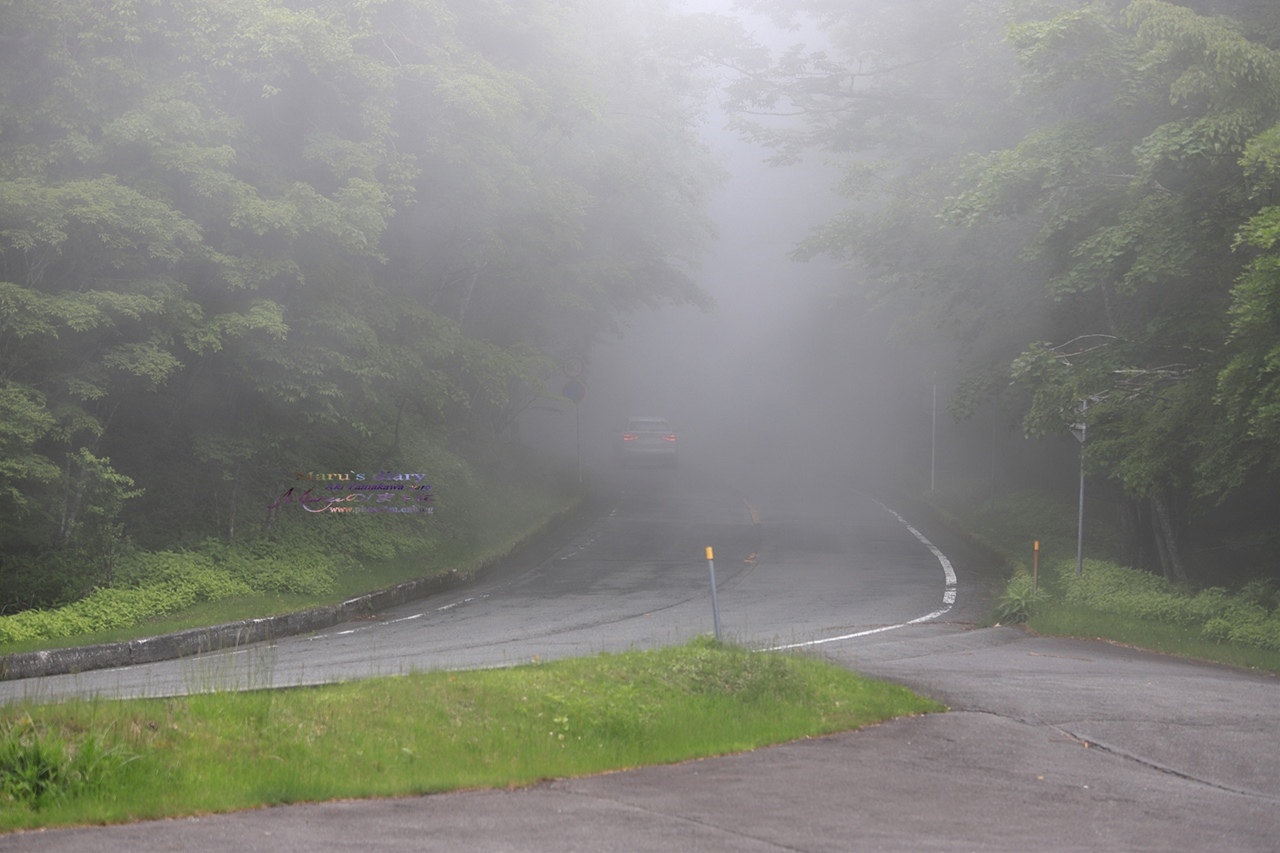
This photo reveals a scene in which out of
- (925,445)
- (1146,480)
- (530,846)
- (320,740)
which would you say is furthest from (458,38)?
(925,445)

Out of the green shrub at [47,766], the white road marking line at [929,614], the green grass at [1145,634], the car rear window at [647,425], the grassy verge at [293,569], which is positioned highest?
the car rear window at [647,425]

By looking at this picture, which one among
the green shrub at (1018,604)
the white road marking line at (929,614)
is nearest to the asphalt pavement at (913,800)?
the white road marking line at (929,614)

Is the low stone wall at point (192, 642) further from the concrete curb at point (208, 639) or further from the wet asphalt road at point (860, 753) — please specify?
the wet asphalt road at point (860, 753)

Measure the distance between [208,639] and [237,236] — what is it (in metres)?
6.03

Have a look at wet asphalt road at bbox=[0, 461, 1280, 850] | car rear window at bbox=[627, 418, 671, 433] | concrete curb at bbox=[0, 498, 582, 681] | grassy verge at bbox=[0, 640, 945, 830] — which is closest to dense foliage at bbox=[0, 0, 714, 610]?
concrete curb at bbox=[0, 498, 582, 681]

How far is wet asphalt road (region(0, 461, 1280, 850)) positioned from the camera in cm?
588

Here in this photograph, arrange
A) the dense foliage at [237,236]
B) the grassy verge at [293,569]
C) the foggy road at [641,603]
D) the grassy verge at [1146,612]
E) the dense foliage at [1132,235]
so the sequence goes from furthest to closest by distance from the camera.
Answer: the dense foliage at [237,236] < the grassy verge at [1146,612] < the grassy verge at [293,569] < the dense foliage at [1132,235] < the foggy road at [641,603]

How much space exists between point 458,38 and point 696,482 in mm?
20444

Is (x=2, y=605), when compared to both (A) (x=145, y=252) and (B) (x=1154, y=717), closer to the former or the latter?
(A) (x=145, y=252)

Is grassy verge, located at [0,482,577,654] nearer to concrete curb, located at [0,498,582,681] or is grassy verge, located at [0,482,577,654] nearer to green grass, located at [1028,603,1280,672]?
concrete curb, located at [0,498,582,681]

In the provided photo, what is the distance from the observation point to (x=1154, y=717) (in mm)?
9273

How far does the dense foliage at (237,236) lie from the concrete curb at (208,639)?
2.03 m

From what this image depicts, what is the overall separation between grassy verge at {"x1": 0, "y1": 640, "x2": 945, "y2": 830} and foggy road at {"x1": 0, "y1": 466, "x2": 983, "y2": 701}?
1.12m

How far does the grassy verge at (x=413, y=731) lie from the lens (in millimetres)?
6176
